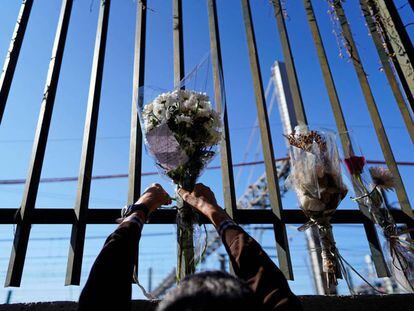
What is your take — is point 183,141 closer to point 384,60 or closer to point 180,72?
point 180,72

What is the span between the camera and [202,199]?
161 centimetres

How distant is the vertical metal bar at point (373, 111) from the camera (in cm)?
220

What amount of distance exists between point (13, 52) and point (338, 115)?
1.96 m

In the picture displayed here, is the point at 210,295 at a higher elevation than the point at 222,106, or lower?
lower

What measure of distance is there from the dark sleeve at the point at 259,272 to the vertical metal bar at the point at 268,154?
0.65 metres

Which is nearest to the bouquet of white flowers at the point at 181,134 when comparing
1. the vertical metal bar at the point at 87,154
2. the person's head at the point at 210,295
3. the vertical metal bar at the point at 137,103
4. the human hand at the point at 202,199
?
the human hand at the point at 202,199

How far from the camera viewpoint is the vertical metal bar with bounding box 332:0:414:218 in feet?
7.22

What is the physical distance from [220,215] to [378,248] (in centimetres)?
107

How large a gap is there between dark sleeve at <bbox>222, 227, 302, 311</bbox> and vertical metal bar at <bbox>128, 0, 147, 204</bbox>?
79 cm

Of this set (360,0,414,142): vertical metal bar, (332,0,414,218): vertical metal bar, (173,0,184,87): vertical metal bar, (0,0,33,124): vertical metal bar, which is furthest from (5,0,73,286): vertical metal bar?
(360,0,414,142): vertical metal bar

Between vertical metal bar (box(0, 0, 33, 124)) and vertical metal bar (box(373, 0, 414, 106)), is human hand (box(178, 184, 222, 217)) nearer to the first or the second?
vertical metal bar (box(0, 0, 33, 124))

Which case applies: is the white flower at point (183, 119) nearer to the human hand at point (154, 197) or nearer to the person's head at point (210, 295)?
the human hand at point (154, 197)

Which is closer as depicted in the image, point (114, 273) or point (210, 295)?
point (210, 295)

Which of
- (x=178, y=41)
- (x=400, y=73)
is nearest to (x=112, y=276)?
(x=178, y=41)
